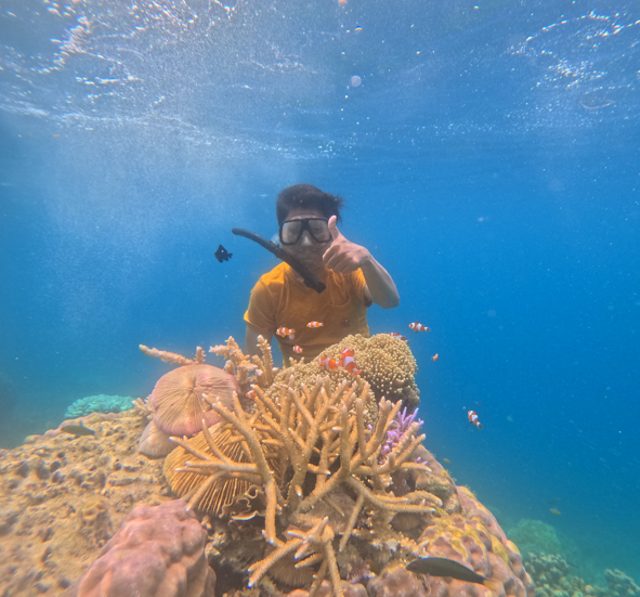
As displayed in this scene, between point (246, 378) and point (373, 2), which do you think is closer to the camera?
point (246, 378)

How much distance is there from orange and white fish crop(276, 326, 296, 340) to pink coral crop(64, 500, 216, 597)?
2544 mm

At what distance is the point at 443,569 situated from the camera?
194cm

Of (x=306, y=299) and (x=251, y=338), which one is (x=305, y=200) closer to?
(x=306, y=299)

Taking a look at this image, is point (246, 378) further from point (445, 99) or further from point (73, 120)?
point (73, 120)

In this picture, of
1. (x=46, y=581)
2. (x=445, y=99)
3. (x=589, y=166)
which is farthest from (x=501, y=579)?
(x=589, y=166)

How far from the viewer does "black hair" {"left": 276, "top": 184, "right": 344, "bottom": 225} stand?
14.9 ft

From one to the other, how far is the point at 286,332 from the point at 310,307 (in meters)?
0.55

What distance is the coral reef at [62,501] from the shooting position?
2.19 metres

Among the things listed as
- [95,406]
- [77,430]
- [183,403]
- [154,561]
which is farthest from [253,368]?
[95,406]

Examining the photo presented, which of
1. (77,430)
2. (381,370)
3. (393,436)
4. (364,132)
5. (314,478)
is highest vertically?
(364,132)

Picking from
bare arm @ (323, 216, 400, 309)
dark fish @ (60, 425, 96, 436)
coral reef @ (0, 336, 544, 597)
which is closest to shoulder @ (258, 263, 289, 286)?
bare arm @ (323, 216, 400, 309)

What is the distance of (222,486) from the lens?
215 centimetres

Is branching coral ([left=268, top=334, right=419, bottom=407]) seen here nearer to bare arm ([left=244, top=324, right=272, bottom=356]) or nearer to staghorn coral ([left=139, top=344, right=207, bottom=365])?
staghorn coral ([left=139, top=344, right=207, bottom=365])

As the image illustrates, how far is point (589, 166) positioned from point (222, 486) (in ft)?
102
